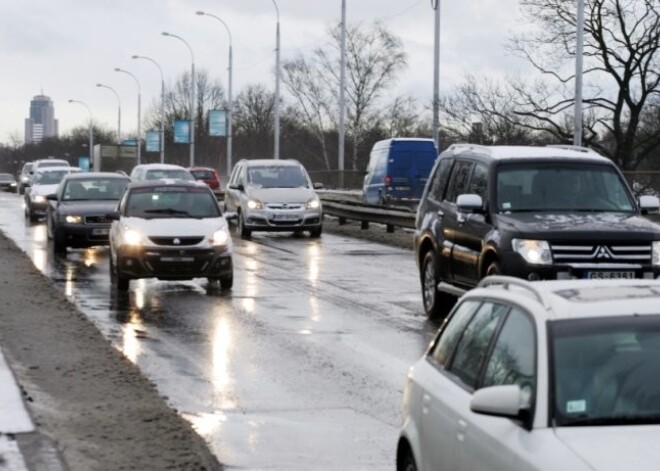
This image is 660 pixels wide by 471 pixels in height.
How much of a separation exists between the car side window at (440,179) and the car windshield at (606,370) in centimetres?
1054

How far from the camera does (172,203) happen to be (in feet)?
66.3

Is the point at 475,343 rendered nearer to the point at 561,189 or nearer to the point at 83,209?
the point at 561,189

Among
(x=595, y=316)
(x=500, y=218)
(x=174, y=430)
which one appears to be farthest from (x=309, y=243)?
(x=595, y=316)

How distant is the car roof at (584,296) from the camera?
5324 mm

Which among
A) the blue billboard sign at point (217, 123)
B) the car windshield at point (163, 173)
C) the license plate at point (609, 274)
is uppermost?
the blue billboard sign at point (217, 123)

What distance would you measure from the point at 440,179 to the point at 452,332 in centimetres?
981

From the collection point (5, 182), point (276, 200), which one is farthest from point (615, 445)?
point (5, 182)

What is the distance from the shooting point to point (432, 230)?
15.8 metres

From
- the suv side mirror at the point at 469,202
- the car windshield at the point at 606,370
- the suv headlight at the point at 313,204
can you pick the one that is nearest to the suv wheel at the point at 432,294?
the suv side mirror at the point at 469,202

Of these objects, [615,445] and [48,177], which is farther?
[48,177]

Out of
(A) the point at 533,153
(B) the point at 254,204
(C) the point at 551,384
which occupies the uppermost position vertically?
(A) the point at 533,153

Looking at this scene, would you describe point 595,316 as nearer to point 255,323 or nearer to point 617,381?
point 617,381

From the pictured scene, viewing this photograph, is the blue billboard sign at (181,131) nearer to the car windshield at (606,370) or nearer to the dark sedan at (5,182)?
the dark sedan at (5,182)

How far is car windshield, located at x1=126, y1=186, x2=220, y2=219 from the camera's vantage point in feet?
65.3
